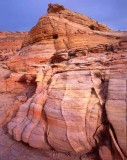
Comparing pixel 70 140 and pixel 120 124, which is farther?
pixel 70 140

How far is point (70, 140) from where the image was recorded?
5.75 m

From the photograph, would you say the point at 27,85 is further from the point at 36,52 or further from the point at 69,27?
the point at 69,27

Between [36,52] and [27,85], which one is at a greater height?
[36,52]

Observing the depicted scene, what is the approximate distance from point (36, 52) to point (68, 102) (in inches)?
271

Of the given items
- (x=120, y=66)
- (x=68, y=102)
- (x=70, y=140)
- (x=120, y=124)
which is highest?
(x=120, y=66)

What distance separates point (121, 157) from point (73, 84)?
2.80 meters

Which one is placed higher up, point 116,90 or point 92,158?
point 116,90

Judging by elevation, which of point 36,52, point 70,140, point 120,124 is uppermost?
point 36,52

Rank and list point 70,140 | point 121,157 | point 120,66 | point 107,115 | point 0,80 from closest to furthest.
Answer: point 121,157 < point 107,115 < point 70,140 < point 120,66 < point 0,80

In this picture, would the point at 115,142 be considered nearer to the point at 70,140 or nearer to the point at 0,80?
the point at 70,140

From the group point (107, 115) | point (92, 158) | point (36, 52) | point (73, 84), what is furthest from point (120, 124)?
point (36, 52)

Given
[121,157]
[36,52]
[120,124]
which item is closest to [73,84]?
[120,124]

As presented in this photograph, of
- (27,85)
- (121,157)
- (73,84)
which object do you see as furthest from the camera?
(27,85)

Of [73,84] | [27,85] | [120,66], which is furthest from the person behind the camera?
[27,85]
